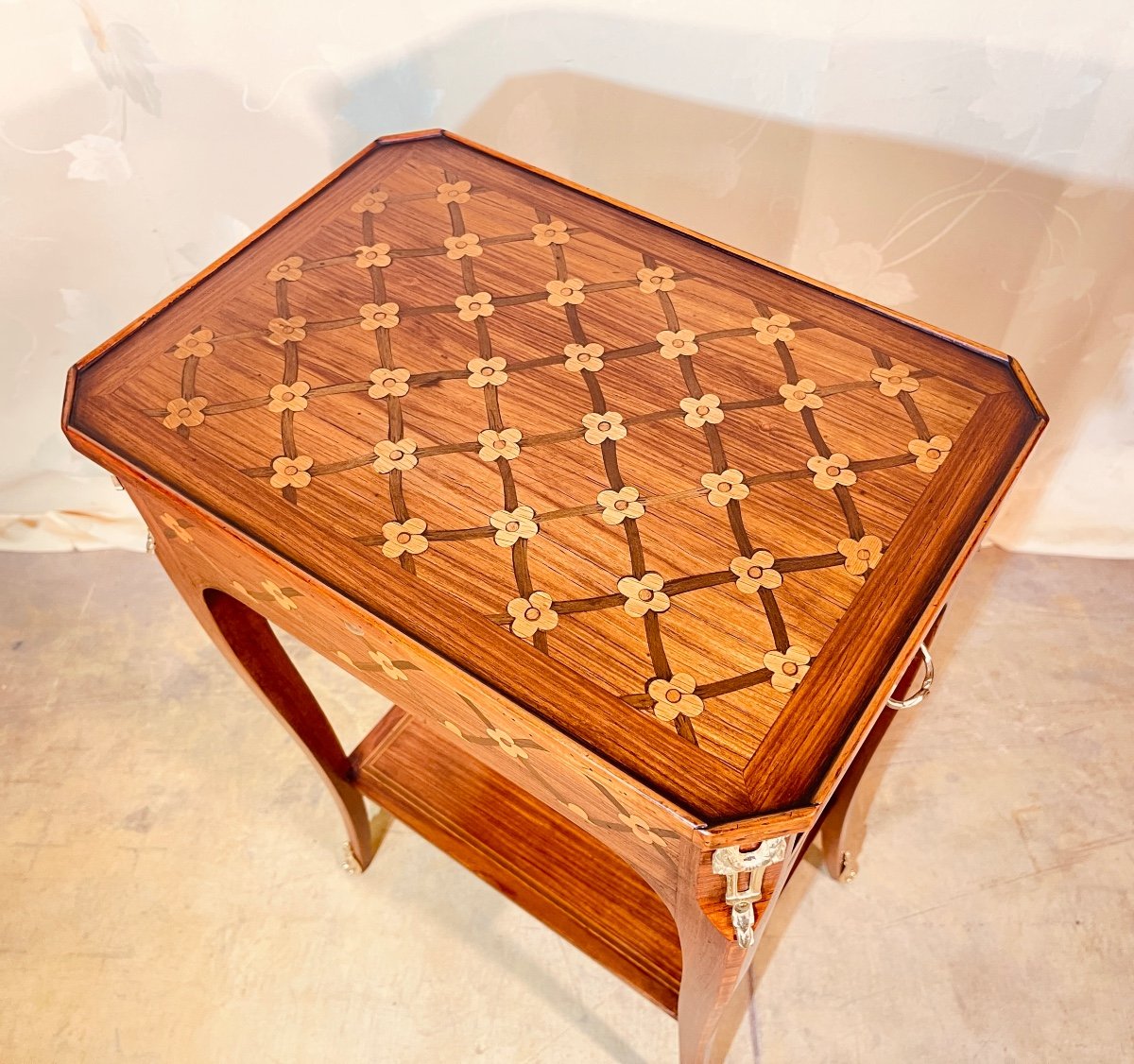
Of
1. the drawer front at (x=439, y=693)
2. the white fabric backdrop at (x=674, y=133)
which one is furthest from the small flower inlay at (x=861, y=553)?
the white fabric backdrop at (x=674, y=133)

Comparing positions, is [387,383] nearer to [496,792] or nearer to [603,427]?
[603,427]

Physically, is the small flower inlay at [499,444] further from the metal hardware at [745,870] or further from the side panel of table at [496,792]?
the metal hardware at [745,870]

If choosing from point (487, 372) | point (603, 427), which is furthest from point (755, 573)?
point (487, 372)

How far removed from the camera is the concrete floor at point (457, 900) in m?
1.33

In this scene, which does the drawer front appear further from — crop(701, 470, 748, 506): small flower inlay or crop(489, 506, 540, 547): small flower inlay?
crop(701, 470, 748, 506): small flower inlay

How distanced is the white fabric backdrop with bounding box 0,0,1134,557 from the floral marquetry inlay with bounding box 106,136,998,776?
376 millimetres

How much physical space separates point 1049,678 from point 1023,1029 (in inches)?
21.2

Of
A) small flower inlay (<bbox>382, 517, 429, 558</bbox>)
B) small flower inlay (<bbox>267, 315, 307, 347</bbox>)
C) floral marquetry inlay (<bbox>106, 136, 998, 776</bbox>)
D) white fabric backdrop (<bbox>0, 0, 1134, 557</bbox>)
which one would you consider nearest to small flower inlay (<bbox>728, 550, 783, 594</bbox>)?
→ floral marquetry inlay (<bbox>106, 136, 998, 776</bbox>)

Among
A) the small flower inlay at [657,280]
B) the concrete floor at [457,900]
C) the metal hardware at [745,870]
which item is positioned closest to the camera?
the metal hardware at [745,870]

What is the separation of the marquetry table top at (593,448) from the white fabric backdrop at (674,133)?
0.36m

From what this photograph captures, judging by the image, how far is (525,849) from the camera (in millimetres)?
1280

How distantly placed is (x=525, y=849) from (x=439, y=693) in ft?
1.83

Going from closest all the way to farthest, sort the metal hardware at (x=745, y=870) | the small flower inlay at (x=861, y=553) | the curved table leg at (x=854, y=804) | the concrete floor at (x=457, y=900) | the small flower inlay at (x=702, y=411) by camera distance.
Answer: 1. the metal hardware at (x=745, y=870)
2. the small flower inlay at (x=861, y=553)
3. the small flower inlay at (x=702, y=411)
4. the curved table leg at (x=854, y=804)
5. the concrete floor at (x=457, y=900)

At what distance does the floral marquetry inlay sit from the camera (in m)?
0.76
